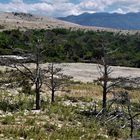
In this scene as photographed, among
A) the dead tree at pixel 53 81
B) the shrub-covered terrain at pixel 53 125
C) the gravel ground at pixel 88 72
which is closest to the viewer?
the shrub-covered terrain at pixel 53 125

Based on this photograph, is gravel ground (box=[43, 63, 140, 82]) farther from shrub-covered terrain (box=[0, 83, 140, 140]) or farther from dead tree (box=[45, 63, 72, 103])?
shrub-covered terrain (box=[0, 83, 140, 140])

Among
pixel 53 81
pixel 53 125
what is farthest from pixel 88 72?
pixel 53 125

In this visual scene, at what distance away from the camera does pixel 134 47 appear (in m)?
99.4

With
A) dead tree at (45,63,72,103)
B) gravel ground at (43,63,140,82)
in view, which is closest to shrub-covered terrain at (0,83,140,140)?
dead tree at (45,63,72,103)

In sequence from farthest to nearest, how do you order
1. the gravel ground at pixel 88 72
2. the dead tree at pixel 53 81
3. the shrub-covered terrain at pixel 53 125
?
1. the gravel ground at pixel 88 72
2. the dead tree at pixel 53 81
3. the shrub-covered terrain at pixel 53 125

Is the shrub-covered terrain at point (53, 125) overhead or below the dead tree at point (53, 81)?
below

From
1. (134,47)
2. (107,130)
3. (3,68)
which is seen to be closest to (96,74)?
(3,68)

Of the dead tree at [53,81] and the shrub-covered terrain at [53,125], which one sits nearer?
the shrub-covered terrain at [53,125]

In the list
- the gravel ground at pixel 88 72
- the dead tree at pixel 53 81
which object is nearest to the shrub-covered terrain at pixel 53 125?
the dead tree at pixel 53 81

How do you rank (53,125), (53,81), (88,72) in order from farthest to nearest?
(88,72)
(53,81)
(53,125)

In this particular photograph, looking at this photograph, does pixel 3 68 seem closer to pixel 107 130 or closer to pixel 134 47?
pixel 107 130

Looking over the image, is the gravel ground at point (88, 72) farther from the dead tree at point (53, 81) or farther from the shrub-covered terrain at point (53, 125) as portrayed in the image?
the shrub-covered terrain at point (53, 125)

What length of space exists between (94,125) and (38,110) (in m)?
4.62

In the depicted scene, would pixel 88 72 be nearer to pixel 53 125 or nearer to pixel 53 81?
pixel 53 81
